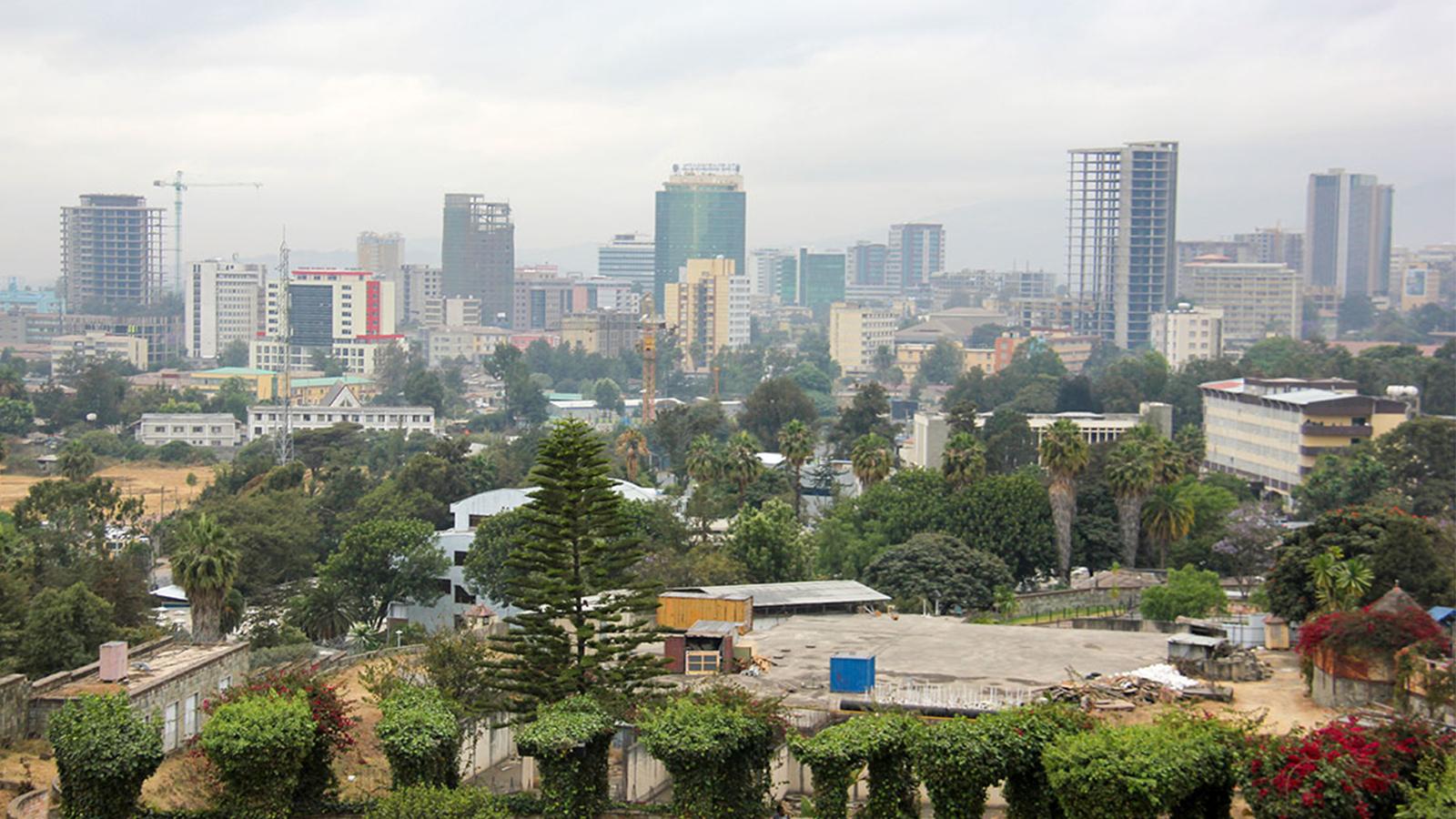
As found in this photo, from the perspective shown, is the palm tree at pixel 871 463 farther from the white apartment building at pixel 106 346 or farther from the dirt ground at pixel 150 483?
the white apartment building at pixel 106 346

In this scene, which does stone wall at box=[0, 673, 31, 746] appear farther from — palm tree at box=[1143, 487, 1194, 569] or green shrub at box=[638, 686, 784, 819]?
palm tree at box=[1143, 487, 1194, 569]

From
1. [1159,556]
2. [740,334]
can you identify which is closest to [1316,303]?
[740,334]

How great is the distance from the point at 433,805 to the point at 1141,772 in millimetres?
6749

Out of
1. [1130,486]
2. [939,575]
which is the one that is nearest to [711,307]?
[1130,486]

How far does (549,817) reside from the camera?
59.6 ft

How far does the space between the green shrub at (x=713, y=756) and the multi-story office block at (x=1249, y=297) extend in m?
150

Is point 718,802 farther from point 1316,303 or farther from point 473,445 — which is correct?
point 1316,303

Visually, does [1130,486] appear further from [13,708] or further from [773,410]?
[773,410]

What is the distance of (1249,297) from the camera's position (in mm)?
165750

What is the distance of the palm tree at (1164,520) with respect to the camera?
41.7 m

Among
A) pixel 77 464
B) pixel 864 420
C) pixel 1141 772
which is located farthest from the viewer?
pixel 864 420

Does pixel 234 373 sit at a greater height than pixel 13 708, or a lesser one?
lesser

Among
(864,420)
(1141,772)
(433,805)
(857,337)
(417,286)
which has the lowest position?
(433,805)

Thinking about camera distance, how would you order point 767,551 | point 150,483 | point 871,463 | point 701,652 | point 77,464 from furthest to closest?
point 150,483
point 77,464
point 871,463
point 767,551
point 701,652
